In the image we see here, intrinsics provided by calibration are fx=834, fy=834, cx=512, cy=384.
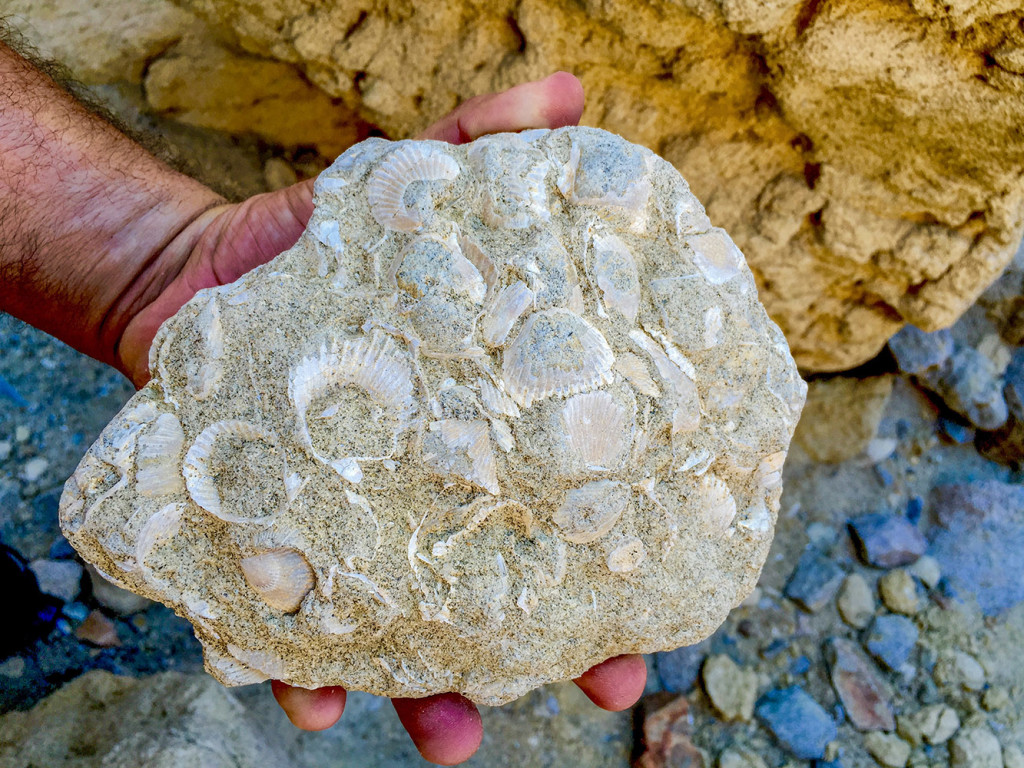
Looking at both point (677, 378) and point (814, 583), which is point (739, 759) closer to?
point (814, 583)

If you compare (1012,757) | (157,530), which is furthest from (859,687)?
(157,530)

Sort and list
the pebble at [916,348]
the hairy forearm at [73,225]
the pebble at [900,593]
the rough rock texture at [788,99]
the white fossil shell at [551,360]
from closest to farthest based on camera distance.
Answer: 1. the white fossil shell at [551,360]
2. the rough rock texture at [788,99]
3. the hairy forearm at [73,225]
4. the pebble at [900,593]
5. the pebble at [916,348]

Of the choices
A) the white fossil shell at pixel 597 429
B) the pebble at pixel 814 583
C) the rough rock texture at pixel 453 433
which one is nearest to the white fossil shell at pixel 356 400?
the rough rock texture at pixel 453 433

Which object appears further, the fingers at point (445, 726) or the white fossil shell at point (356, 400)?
the fingers at point (445, 726)

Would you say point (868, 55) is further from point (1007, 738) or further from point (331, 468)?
point (1007, 738)

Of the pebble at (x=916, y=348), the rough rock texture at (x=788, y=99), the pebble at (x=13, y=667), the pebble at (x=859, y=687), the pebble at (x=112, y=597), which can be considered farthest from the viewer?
the pebble at (x=916, y=348)

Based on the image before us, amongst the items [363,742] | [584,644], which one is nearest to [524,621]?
[584,644]

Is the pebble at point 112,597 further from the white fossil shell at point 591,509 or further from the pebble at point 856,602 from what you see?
the pebble at point 856,602
